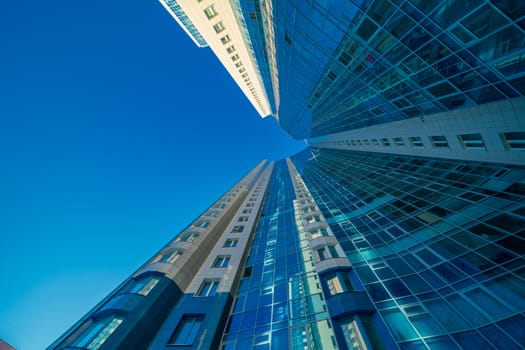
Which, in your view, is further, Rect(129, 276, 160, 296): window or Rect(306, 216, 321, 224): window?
Rect(306, 216, 321, 224): window

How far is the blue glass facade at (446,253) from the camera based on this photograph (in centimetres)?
946

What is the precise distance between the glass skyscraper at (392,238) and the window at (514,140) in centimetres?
10

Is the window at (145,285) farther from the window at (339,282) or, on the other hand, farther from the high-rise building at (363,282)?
the window at (339,282)

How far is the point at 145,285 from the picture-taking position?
17.6 meters

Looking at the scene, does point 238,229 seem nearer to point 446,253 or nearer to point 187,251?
point 187,251

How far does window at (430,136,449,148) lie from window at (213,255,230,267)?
3165 centimetres

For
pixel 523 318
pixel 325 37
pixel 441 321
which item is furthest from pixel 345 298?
pixel 325 37

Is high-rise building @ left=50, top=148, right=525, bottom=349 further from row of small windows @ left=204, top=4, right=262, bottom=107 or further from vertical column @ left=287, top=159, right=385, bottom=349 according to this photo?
row of small windows @ left=204, top=4, right=262, bottom=107

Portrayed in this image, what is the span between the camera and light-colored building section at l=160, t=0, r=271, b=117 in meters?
40.1

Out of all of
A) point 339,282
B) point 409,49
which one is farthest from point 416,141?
point 339,282

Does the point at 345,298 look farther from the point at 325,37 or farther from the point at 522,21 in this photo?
the point at 325,37

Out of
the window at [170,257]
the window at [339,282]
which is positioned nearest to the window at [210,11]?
the window at [170,257]

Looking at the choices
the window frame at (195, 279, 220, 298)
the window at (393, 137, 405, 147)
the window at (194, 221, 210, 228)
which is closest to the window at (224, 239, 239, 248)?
the window at (194, 221, 210, 228)

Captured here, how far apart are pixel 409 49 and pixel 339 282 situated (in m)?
23.1
